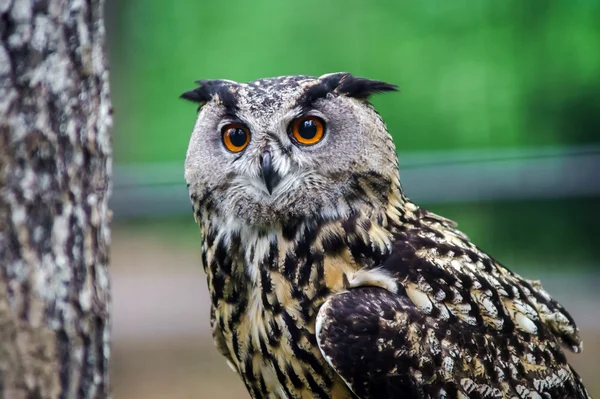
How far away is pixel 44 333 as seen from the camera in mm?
1754

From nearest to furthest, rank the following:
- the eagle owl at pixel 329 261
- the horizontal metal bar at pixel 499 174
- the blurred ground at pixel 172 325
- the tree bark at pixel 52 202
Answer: the tree bark at pixel 52 202 < the eagle owl at pixel 329 261 < the blurred ground at pixel 172 325 < the horizontal metal bar at pixel 499 174

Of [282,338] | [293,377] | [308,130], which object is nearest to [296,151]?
[308,130]

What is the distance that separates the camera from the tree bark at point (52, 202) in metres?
1.71

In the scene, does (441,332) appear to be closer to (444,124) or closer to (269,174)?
(269,174)

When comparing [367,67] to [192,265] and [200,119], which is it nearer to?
[192,265]

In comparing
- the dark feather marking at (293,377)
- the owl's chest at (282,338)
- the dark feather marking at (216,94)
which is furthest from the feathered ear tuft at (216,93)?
the dark feather marking at (293,377)

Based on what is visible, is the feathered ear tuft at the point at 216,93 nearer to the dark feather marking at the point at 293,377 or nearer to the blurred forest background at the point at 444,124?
the dark feather marking at the point at 293,377

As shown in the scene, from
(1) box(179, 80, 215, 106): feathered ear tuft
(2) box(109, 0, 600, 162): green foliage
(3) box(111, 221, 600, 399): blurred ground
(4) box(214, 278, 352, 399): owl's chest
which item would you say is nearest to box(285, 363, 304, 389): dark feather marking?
(4) box(214, 278, 352, 399): owl's chest

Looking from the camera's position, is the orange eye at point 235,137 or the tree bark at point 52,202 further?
the orange eye at point 235,137

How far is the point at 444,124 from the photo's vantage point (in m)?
6.76

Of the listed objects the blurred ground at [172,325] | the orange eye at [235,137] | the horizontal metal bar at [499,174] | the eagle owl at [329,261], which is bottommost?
the blurred ground at [172,325]

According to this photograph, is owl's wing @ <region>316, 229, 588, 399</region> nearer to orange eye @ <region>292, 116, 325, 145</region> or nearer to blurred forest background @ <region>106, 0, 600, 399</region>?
orange eye @ <region>292, 116, 325, 145</region>

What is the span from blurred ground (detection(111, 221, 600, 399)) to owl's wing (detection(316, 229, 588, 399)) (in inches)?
155

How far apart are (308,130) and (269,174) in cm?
20
